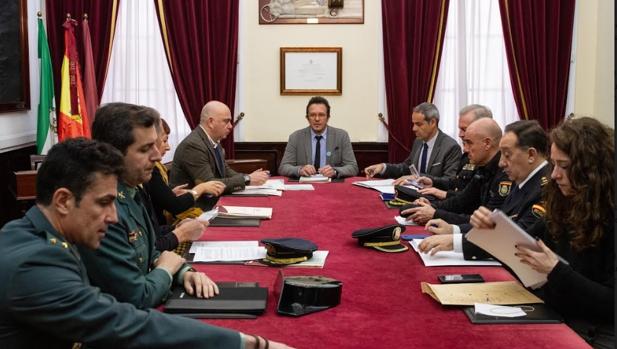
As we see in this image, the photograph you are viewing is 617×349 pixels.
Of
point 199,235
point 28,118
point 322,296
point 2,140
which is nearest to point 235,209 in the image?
point 199,235

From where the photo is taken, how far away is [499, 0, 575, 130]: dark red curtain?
23.2ft

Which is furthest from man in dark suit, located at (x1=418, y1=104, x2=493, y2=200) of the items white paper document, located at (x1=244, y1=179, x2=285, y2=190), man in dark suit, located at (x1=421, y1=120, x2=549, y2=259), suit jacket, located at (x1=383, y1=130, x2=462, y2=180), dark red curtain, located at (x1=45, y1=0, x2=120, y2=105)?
dark red curtain, located at (x1=45, y1=0, x2=120, y2=105)

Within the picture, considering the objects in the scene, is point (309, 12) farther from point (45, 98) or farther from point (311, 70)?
point (45, 98)

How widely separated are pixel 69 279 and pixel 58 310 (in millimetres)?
78

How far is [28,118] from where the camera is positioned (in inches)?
270

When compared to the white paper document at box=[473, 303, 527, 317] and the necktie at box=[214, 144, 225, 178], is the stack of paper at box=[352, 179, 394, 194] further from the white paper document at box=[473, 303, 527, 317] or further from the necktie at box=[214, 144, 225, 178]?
the white paper document at box=[473, 303, 527, 317]

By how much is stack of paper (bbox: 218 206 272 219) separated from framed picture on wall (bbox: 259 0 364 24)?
135 inches

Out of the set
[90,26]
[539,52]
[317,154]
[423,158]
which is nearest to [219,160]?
[317,154]

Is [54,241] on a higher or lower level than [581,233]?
higher

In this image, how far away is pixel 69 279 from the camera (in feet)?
5.63

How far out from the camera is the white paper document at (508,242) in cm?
245

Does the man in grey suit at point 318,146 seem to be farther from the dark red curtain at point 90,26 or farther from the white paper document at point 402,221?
the white paper document at point 402,221

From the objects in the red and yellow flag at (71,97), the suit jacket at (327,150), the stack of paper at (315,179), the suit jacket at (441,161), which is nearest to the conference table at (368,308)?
the stack of paper at (315,179)

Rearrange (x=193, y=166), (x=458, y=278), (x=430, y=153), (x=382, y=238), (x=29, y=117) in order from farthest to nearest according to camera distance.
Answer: (x=29, y=117) < (x=430, y=153) < (x=193, y=166) < (x=382, y=238) < (x=458, y=278)
